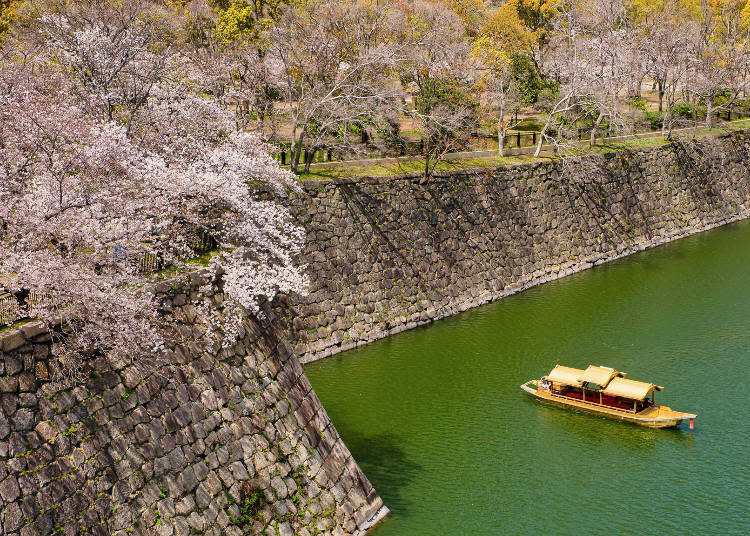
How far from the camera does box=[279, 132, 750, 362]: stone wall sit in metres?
28.9

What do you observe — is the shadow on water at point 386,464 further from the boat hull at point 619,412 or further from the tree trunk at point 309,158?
the tree trunk at point 309,158

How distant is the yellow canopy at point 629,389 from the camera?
22281mm

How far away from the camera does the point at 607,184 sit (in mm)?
43469

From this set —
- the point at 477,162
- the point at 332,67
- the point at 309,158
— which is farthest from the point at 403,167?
the point at 332,67

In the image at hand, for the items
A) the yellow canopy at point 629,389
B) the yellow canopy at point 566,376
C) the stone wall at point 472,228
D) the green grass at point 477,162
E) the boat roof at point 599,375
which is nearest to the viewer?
the yellow canopy at point 629,389

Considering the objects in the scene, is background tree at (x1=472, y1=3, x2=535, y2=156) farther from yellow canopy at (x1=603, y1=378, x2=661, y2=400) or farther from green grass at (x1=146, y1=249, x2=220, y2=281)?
green grass at (x1=146, y1=249, x2=220, y2=281)

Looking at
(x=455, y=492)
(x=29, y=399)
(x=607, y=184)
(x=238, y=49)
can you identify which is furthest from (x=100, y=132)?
(x=607, y=184)

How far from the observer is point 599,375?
77.2ft

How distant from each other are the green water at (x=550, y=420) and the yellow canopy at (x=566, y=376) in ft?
3.18

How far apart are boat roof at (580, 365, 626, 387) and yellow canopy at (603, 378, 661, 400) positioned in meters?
0.21

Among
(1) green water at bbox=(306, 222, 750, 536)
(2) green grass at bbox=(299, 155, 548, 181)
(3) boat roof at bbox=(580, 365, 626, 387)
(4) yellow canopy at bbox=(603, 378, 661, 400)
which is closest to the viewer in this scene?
(1) green water at bbox=(306, 222, 750, 536)

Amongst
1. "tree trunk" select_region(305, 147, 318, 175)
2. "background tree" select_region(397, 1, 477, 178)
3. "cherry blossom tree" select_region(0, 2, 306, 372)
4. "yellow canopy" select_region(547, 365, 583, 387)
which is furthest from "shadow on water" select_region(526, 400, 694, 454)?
"background tree" select_region(397, 1, 477, 178)

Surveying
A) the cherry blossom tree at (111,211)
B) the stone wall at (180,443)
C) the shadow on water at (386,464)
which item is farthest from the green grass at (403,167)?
the stone wall at (180,443)

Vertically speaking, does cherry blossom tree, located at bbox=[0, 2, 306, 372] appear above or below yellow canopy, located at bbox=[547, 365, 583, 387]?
above
